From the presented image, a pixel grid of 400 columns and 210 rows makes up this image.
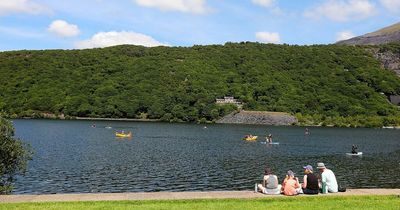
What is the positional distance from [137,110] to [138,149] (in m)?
121

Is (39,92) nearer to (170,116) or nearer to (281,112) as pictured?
(170,116)

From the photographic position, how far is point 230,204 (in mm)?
15586

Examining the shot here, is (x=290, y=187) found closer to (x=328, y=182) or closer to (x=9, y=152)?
(x=328, y=182)

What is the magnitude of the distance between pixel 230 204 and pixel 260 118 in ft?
508

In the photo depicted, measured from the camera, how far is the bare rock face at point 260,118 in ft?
550

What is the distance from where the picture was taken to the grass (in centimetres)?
1491

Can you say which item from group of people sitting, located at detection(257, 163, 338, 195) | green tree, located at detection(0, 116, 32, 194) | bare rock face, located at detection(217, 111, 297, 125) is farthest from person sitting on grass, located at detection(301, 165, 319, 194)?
bare rock face, located at detection(217, 111, 297, 125)

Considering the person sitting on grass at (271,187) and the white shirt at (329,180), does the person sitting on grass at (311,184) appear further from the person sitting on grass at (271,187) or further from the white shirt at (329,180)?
the person sitting on grass at (271,187)

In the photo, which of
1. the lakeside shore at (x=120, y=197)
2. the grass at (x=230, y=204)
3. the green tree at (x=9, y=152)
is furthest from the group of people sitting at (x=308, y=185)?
the green tree at (x=9, y=152)

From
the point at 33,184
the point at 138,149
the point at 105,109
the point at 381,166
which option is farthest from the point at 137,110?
the point at 33,184

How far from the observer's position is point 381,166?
52.0m

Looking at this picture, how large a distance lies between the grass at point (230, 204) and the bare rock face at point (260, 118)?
15177 centimetres

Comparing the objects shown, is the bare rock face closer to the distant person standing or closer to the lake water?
the lake water

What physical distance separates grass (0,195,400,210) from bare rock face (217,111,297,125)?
5975 inches
